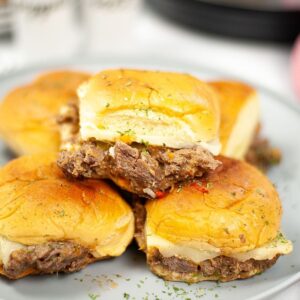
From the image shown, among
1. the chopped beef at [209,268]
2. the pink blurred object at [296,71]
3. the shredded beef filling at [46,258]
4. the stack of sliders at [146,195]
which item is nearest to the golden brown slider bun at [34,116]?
the stack of sliders at [146,195]

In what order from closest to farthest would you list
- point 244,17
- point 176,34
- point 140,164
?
point 140,164 < point 244,17 < point 176,34

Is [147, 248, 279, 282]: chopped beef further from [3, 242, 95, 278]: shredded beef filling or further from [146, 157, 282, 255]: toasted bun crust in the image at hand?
[3, 242, 95, 278]: shredded beef filling

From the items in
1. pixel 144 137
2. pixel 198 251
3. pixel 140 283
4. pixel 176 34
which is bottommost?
pixel 140 283

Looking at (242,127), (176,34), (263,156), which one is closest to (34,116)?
(242,127)

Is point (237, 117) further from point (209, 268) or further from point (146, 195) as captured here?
point (209, 268)

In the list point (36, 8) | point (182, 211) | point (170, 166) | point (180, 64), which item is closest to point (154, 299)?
point (182, 211)

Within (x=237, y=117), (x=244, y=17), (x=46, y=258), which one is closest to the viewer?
(x=46, y=258)

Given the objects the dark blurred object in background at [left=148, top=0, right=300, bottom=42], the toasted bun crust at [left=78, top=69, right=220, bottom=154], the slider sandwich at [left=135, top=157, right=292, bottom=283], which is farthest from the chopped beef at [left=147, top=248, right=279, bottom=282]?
the dark blurred object in background at [left=148, top=0, right=300, bottom=42]

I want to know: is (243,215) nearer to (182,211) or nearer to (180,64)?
(182,211)
